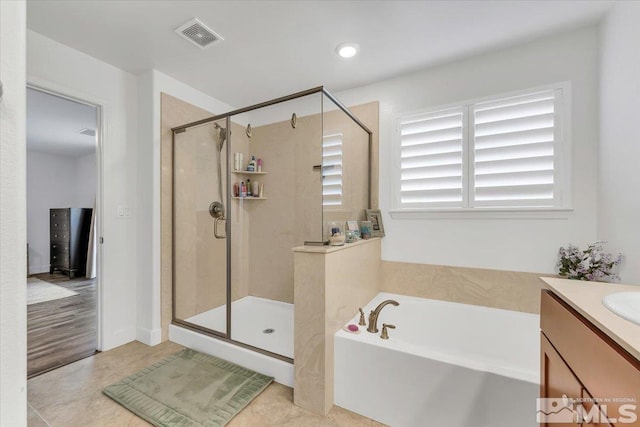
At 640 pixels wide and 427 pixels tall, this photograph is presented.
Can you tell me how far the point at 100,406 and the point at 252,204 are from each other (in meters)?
1.90

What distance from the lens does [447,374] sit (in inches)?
53.9

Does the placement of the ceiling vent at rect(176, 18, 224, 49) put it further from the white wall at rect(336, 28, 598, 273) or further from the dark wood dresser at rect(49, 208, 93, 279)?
the dark wood dresser at rect(49, 208, 93, 279)

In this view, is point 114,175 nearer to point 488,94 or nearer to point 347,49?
point 347,49

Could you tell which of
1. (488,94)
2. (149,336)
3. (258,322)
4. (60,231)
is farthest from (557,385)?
(60,231)

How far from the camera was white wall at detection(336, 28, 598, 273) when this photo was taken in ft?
6.08

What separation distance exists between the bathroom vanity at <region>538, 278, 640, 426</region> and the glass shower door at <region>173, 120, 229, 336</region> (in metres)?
2.33

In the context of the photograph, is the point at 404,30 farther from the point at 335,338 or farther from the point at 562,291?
the point at 335,338

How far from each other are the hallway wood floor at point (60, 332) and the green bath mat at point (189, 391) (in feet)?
2.60

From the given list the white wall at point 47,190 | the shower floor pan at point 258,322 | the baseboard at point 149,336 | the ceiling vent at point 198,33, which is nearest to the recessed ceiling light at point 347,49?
the ceiling vent at point 198,33

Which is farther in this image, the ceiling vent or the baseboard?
the baseboard

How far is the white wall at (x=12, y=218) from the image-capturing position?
0.49 m

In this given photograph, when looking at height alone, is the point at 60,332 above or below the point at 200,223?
below

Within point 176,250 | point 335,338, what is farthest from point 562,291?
point 176,250

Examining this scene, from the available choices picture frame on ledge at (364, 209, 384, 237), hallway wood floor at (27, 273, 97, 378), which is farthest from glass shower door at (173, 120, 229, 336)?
picture frame on ledge at (364, 209, 384, 237)
